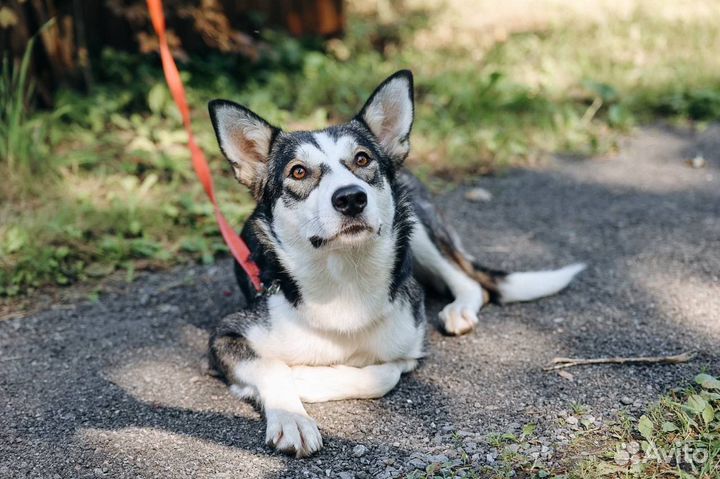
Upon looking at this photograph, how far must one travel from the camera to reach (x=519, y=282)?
4.22 m

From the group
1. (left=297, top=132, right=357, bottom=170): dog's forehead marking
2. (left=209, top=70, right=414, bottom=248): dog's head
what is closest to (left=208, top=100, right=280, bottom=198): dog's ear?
(left=209, top=70, right=414, bottom=248): dog's head

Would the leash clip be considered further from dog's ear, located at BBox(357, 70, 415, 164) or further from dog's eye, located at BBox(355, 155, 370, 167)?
dog's ear, located at BBox(357, 70, 415, 164)

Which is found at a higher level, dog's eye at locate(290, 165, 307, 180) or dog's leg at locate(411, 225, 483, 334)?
dog's eye at locate(290, 165, 307, 180)

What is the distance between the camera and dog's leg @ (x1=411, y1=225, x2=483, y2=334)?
404 cm

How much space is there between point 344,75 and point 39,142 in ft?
9.60

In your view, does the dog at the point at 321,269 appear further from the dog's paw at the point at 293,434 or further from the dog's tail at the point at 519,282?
the dog's tail at the point at 519,282

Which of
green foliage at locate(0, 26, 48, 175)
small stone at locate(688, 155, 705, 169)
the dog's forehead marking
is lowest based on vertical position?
small stone at locate(688, 155, 705, 169)

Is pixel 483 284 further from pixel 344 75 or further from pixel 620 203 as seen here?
pixel 344 75

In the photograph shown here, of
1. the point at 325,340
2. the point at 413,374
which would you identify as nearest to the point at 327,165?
the point at 325,340

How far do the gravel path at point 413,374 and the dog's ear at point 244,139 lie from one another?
3.12 feet

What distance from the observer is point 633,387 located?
3.30 meters

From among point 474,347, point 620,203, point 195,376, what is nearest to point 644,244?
point 620,203

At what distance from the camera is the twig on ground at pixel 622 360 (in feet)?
11.3

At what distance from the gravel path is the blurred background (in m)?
0.63
